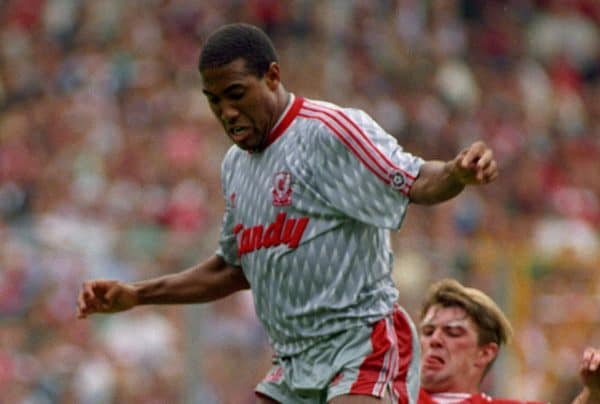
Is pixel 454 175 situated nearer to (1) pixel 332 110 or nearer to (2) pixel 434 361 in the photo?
(1) pixel 332 110

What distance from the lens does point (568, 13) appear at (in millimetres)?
16844

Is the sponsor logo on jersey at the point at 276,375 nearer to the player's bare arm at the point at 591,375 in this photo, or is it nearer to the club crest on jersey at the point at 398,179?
the club crest on jersey at the point at 398,179

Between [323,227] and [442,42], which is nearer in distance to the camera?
[323,227]

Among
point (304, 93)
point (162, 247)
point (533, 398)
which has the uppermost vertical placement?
point (304, 93)

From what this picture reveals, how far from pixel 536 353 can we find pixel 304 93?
3.48 meters

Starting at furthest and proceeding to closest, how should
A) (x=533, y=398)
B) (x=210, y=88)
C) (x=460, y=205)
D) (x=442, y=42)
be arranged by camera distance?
(x=442, y=42) < (x=460, y=205) < (x=533, y=398) < (x=210, y=88)

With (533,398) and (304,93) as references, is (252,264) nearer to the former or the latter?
(533,398)

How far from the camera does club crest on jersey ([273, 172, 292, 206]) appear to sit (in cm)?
546

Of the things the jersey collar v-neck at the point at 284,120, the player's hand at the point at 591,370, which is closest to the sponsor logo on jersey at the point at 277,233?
the jersey collar v-neck at the point at 284,120

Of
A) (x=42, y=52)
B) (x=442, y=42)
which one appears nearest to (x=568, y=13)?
(x=442, y=42)

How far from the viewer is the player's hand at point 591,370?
18.5 ft

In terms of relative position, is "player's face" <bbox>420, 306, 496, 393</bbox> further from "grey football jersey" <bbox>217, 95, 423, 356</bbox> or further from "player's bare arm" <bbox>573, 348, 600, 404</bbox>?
"grey football jersey" <bbox>217, 95, 423, 356</bbox>

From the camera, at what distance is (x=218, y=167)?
42.9 feet

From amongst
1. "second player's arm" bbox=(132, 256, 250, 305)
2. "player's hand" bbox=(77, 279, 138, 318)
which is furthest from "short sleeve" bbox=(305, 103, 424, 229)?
"player's hand" bbox=(77, 279, 138, 318)
